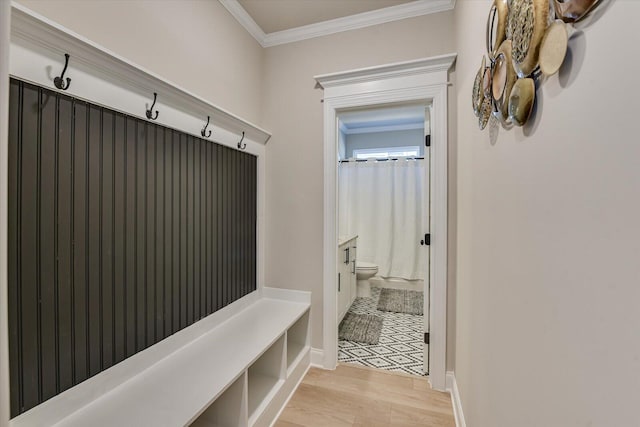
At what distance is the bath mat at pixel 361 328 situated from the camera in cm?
278

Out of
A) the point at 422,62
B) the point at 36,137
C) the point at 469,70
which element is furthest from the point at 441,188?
the point at 36,137

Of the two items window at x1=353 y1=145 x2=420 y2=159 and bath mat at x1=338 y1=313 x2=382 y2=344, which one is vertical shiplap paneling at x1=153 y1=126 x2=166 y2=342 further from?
window at x1=353 y1=145 x2=420 y2=159

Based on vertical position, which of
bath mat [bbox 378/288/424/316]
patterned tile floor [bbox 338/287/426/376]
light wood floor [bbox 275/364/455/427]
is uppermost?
bath mat [bbox 378/288/424/316]

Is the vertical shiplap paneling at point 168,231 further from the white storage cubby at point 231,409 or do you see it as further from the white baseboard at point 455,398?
the white baseboard at point 455,398

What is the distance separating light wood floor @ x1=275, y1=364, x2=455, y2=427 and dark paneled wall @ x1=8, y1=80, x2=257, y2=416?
897 millimetres

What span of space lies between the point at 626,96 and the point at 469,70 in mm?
1295

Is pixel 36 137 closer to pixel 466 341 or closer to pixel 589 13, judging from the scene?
pixel 589 13

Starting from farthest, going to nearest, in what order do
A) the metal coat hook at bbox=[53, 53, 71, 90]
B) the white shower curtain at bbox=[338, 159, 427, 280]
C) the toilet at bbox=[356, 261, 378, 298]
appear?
the white shower curtain at bbox=[338, 159, 427, 280] → the toilet at bbox=[356, 261, 378, 298] → the metal coat hook at bbox=[53, 53, 71, 90]

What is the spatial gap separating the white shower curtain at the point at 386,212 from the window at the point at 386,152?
61 cm

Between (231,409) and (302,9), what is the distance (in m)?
2.57

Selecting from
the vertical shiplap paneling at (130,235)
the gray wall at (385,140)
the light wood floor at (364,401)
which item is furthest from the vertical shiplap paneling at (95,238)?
the gray wall at (385,140)

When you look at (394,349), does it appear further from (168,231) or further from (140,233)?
(140,233)

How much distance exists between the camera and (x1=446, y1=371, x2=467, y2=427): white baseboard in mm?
1603

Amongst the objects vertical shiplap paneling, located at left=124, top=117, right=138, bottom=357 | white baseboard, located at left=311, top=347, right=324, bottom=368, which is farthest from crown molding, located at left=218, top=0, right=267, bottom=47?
white baseboard, located at left=311, top=347, right=324, bottom=368
